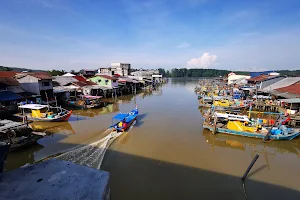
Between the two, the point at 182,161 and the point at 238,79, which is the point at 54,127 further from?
the point at 238,79

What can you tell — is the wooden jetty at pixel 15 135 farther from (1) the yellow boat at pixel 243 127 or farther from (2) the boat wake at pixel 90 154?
(1) the yellow boat at pixel 243 127

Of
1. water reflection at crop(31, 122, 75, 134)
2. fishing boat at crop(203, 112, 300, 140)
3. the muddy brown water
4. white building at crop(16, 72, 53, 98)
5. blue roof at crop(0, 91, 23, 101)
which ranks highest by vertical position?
white building at crop(16, 72, 53, 98)

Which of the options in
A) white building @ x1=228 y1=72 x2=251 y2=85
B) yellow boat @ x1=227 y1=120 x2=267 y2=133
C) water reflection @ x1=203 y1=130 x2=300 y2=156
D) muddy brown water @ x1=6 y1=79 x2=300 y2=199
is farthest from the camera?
white building @ x1=228 y1=72 x2=251 y2=85

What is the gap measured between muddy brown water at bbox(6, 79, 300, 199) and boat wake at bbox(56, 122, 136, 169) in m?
0.48

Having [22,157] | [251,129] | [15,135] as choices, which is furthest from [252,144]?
[15,135]

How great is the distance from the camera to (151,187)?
8289 millimetres

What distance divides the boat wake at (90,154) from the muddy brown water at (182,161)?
0.48 meters

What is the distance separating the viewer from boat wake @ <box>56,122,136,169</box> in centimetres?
988

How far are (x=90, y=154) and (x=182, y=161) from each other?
614 centimetres

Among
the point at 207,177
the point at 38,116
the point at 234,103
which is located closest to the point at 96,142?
the point at 207,177

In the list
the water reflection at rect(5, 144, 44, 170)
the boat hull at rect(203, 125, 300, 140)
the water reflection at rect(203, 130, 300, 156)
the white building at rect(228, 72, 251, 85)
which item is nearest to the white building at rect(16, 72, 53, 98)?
the water reflection at rect(5, 144, 44, 170)

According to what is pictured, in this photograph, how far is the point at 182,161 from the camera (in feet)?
34.8

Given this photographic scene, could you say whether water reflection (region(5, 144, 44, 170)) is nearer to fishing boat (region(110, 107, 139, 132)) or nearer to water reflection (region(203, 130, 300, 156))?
fishing boat (region(110, 107, 139, 132))

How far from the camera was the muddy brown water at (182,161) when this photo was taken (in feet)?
26.6
